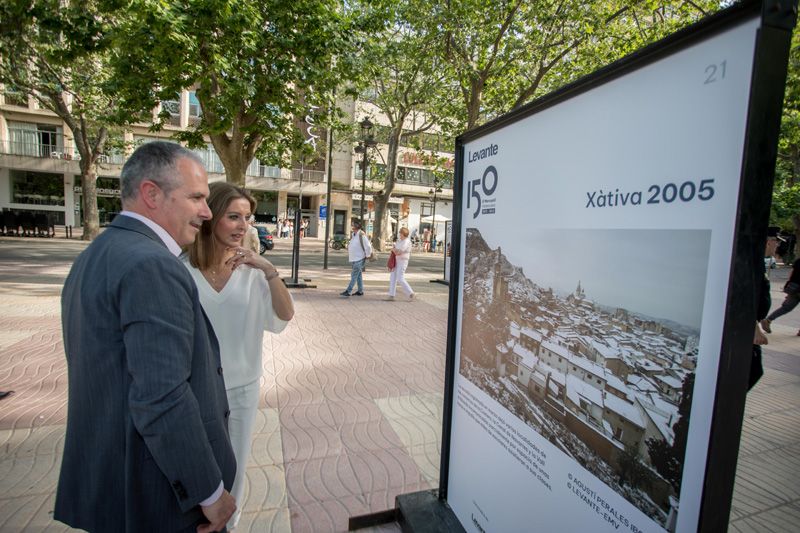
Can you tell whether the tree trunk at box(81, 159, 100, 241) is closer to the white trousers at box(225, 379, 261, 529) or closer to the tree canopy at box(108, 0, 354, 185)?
the tree canopy at box(108, 0, 354, 185)

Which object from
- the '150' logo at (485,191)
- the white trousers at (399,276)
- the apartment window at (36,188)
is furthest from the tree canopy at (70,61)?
the apartment window at (36,188)

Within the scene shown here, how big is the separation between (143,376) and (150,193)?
623mm

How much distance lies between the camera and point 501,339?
1.80 metres

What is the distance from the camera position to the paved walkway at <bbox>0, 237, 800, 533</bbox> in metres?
2.78

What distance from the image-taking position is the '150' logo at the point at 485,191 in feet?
6.17

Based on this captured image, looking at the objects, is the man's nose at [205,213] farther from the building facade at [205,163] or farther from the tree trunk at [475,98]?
the building facade at [205,163]

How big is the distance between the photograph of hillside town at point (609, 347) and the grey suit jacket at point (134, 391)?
3.73 feet

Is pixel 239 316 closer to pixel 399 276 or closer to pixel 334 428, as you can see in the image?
pixel 334 428

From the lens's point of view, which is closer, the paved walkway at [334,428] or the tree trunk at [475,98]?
the paved walkway at [334,428]

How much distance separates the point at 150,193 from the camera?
1.49 metres

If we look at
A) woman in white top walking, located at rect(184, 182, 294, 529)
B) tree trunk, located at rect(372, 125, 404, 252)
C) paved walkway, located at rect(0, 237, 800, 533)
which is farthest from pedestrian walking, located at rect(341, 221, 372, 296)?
tree trunk, located at rect(372, 125, 404, 252)

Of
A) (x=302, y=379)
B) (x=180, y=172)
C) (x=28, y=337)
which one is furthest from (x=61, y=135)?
(x=180, y=172)

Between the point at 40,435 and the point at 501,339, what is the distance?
3.83 m

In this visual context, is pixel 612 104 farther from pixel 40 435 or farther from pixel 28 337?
pixel 28 337
